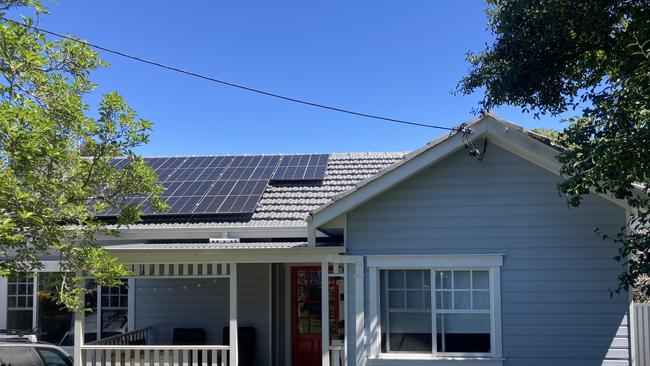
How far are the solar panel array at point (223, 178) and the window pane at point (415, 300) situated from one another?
3.47 metres

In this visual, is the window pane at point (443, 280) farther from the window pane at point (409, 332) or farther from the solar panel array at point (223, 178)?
the solar panel array at point (223, 178)

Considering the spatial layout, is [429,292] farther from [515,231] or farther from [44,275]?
[44,275]

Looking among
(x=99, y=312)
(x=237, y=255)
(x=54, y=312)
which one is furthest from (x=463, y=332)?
(x=54, y=312)

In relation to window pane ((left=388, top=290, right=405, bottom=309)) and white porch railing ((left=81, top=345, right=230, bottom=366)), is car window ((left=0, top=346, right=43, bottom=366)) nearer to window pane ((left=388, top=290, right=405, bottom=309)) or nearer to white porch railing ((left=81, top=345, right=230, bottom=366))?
white porch railing ((left=81, top=345, right=230, bottom=366))

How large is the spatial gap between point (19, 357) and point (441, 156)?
6422mm

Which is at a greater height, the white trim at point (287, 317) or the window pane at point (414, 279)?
the window pane at point (414, 279)

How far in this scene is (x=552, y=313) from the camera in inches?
328

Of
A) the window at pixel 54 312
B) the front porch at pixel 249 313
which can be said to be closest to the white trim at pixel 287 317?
the front porch at pixel 249 313

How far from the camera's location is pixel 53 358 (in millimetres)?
8203

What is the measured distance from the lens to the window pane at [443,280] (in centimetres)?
869

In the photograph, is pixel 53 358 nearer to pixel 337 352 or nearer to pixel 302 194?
pixel 337 352

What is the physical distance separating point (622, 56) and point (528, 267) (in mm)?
3214

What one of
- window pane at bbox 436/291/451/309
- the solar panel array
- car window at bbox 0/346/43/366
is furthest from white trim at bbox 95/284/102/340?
window pane at bbox 436/291/451/309

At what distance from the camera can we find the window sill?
8.37 metres
